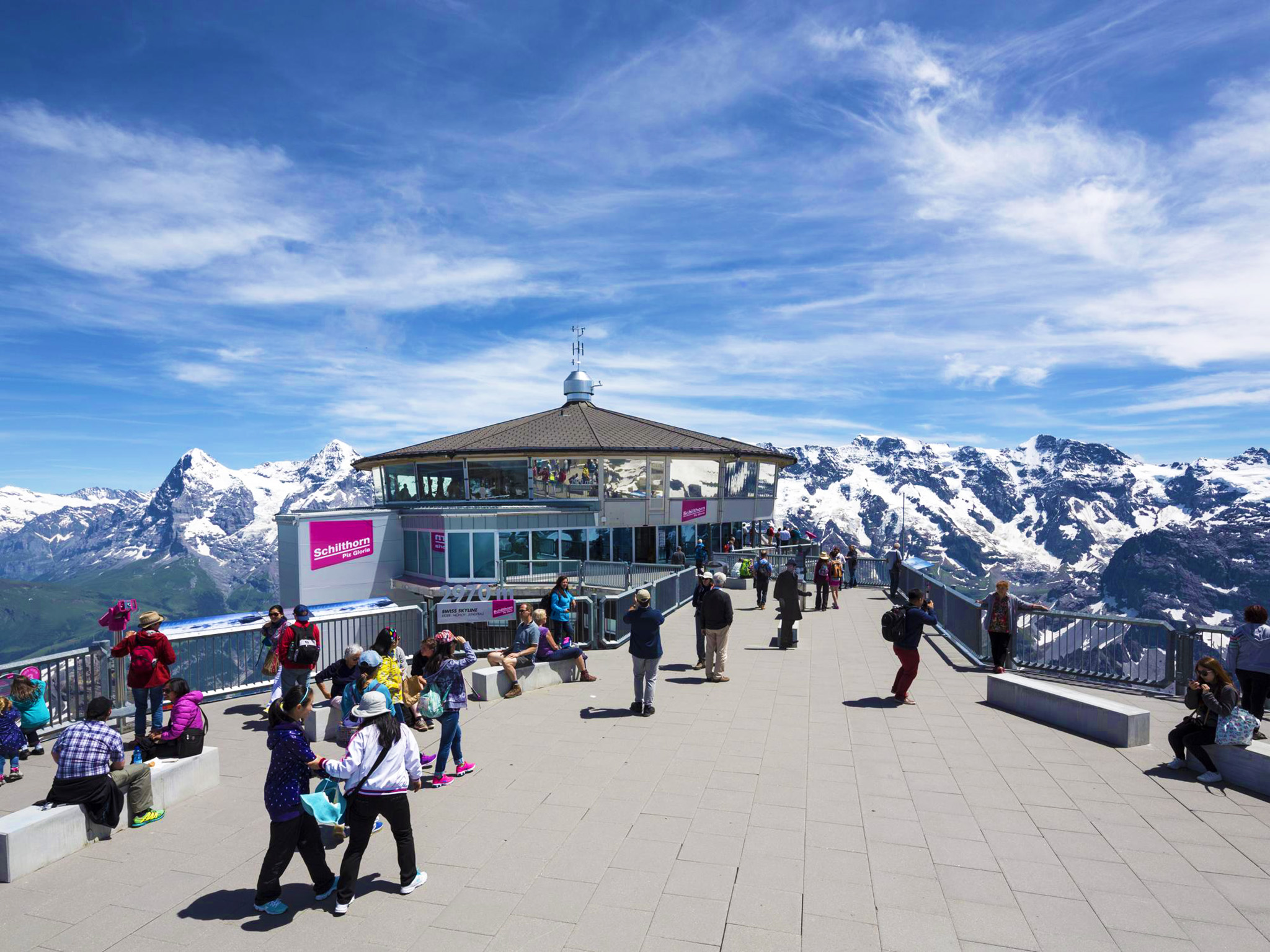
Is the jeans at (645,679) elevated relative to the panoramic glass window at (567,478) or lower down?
lower down

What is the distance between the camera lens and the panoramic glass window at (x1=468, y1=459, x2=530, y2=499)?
123 feet

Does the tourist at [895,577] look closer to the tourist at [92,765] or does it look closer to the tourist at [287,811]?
the tourist at [287,811]

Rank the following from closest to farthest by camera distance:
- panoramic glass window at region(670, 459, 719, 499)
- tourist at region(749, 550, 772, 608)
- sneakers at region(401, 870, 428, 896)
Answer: sneakers at region(401, 870, 428, 896), tourist at region(749, 550, 772, 608), panoramic glass window at region(670, 459, 719, 499)

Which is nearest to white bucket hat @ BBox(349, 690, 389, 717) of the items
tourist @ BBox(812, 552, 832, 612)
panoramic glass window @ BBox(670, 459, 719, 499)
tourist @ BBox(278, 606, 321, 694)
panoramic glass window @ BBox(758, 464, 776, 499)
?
tourist @ BBox(278, 606, 321, 694)

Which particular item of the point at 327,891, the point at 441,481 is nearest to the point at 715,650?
the point at 327,891

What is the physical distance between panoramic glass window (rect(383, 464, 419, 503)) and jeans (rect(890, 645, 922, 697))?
32022 millimetres

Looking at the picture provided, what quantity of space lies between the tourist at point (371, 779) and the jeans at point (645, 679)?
18.7 ft

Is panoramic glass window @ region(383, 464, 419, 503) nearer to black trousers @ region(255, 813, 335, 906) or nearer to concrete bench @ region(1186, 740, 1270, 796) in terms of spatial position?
black trousers @ region(255, 813, 335, 906)

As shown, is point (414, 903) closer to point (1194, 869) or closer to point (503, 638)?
A: point (1194, 869)

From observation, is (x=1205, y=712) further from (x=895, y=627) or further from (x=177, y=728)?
(x=177, y=728)

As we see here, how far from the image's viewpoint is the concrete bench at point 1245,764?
8109 mm

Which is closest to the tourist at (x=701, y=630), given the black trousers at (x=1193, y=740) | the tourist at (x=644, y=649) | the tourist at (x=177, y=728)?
the tourist at (x=644, y=649)

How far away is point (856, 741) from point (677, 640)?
786 centimetres

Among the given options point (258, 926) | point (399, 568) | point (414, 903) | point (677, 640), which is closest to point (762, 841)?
point (414, 903)
